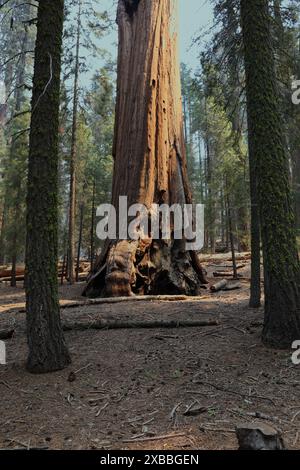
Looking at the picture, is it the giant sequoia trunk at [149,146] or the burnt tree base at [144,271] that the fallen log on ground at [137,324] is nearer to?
the burnt tree base at [144,271]

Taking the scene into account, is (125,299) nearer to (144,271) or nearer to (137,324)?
(144,271)

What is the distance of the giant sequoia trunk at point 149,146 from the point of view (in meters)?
10.1

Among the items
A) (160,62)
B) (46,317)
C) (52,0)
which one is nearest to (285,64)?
(160,62)

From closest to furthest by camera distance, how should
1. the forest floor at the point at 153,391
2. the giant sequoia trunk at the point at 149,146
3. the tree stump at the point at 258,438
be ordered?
1. the tree stump at the point at 258,438
2. the forest floor at the point at 153,391
3. the giant sequoia trunk at the point at 149,146

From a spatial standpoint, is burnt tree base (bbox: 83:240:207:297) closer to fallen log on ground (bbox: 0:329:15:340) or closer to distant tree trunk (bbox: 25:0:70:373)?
fallen log on ground (bbox: 0:329:15:340)

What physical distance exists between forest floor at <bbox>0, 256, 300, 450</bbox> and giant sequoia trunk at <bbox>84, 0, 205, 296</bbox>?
3.78 metres

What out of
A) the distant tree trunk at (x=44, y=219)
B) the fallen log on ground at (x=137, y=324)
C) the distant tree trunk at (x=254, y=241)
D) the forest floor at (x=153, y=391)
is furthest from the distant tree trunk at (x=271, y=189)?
the distant tree trunk at (x=44, y=219)

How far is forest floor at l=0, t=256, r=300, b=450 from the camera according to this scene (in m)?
3.58

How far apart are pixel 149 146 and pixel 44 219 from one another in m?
6.24

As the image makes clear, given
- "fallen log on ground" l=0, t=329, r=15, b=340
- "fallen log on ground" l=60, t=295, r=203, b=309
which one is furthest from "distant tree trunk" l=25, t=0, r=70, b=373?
"fallen log on ground" l=60, t=295, r=203, b=309

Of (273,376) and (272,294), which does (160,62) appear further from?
(273,376)

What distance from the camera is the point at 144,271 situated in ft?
33.1

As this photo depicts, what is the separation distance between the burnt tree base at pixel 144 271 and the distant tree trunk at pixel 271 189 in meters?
4.64
